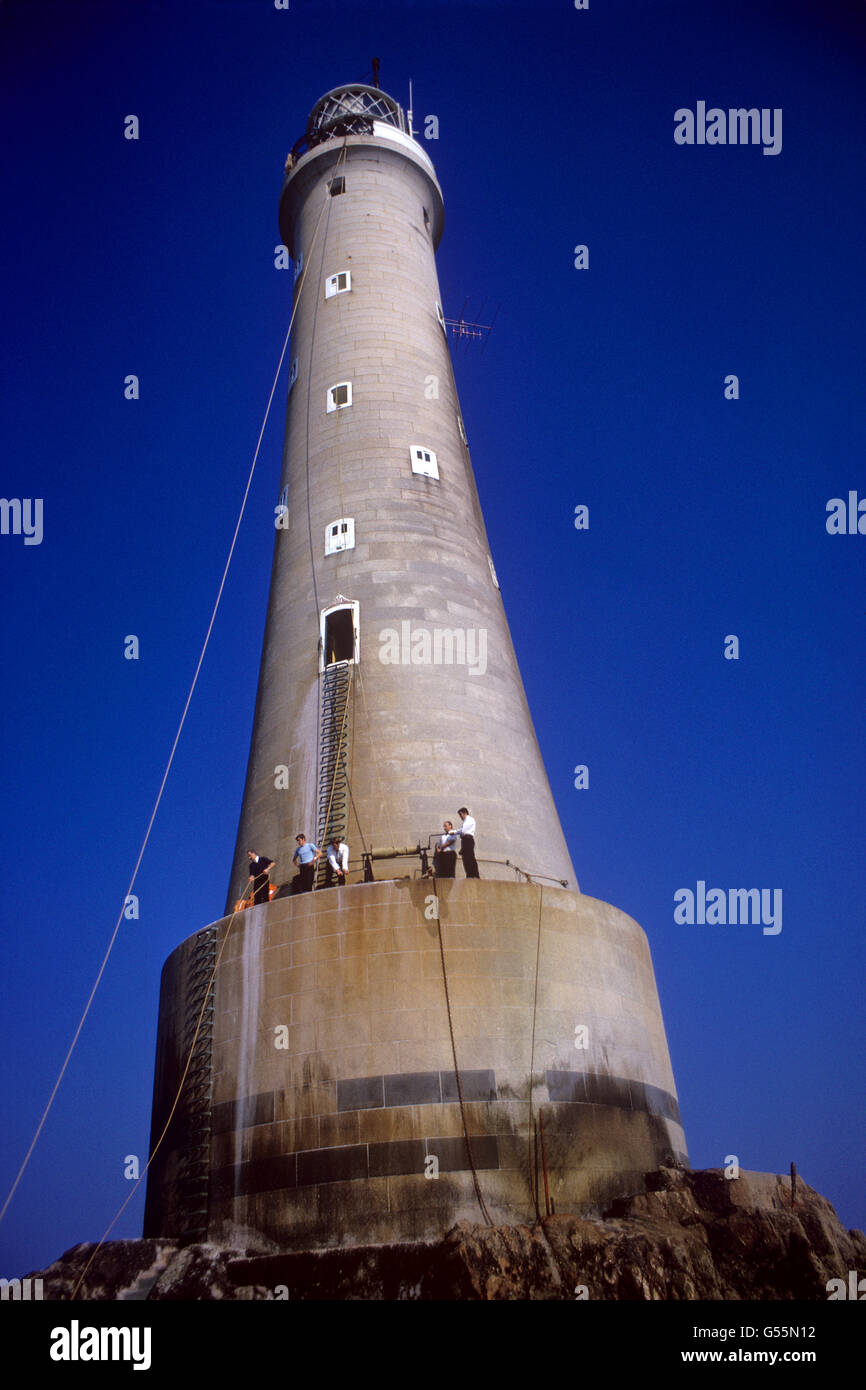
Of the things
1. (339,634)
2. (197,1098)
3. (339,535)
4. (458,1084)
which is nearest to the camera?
(458,1084)

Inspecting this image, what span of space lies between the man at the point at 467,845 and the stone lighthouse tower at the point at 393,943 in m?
0.23

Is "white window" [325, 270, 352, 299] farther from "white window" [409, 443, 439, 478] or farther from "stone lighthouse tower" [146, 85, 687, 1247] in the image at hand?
"white window" [409, 443, 439, 478]

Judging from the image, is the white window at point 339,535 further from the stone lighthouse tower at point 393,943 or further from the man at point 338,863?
the man at point 338,863

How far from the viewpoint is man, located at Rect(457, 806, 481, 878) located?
796 inches

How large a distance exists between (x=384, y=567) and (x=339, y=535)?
1697mm

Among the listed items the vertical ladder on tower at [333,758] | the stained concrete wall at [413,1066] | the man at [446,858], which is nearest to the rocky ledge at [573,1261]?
the stained concrete wall at [413,1066]

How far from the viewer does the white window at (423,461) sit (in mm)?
28125

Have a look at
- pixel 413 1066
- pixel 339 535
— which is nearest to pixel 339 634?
pixel 339 535

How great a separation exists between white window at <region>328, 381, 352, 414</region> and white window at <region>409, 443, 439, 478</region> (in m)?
2.24

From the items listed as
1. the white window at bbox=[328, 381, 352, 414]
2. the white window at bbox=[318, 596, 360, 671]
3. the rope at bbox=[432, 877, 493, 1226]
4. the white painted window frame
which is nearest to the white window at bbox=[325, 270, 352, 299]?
the white window at bbox=[328, 381, 352, 414]

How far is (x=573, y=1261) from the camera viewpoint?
15.5 meters

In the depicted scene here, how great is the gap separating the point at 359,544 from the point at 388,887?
9916 millimetres

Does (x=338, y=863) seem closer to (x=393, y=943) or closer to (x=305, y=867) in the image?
(x=305, y=867)

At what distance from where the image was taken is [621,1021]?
65.6 ft
